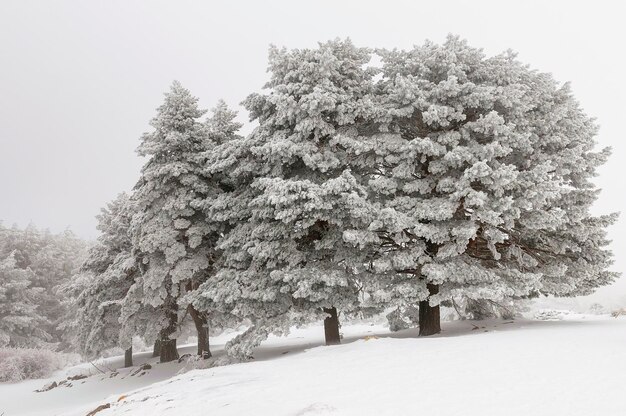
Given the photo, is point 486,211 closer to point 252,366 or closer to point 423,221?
point 423,221

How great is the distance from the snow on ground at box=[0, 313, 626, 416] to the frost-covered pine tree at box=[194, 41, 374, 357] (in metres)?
2.04

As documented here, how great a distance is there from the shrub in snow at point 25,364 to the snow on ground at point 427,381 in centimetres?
1899

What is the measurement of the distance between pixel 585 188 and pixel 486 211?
4938mm

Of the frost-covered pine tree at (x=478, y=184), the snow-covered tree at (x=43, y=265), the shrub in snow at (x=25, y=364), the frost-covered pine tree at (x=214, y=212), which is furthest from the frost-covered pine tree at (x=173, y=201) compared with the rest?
the snow-covered tree at (x=43, y=265)

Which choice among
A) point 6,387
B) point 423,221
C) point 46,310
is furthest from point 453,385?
point 46,310

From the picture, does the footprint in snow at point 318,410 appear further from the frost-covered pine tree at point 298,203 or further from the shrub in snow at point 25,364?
the shrub in snow at point 25,364

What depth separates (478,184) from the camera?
43.2 ft

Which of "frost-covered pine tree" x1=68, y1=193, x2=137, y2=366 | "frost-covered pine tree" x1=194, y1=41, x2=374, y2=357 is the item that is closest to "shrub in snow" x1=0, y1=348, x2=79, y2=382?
"frost-covered pine tree" x1=68, y1=193, x2=137, y2=366

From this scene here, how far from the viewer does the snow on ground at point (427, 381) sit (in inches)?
227

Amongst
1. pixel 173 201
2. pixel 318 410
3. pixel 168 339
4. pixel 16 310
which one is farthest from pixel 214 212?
pixel 16 310

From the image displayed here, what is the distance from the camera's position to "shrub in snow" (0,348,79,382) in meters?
23.6

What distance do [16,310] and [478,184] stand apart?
109 feet

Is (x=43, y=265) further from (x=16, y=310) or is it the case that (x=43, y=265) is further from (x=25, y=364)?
(x=25, y=364)

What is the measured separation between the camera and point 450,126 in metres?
14.0
